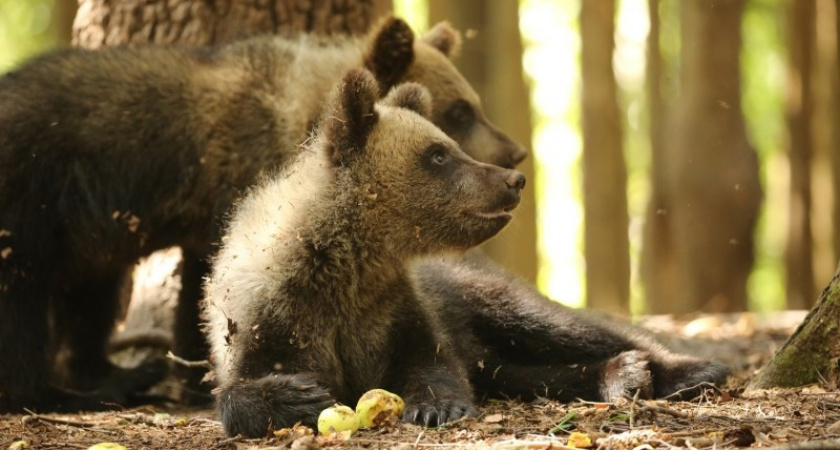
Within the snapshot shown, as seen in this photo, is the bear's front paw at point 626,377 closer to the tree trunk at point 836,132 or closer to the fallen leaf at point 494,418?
the fallen leaf at point 494,418

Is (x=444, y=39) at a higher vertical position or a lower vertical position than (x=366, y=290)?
higher

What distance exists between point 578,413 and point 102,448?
6.81 ft

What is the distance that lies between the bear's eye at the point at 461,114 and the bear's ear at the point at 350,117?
2586mm

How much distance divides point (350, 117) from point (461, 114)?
2788 mm

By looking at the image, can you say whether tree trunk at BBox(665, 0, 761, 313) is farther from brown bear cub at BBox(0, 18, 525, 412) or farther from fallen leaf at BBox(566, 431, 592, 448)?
fallen leaf at BBox(566, 431, 592, 448)

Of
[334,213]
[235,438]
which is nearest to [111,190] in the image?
[334,213]

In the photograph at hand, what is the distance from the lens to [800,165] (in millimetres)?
16125

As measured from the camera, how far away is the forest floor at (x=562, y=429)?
409 cm

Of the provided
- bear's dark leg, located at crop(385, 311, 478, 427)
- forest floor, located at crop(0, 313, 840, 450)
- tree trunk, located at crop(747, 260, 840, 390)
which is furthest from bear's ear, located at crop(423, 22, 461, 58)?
tree trunk, located at crop(747, 260, 840, 390)

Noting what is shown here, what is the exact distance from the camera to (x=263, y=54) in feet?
24.6

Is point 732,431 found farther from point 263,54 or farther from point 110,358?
point 110,358

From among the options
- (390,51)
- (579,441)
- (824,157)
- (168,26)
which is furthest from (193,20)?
(824,157)

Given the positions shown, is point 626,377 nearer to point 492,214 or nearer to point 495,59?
point 492,214

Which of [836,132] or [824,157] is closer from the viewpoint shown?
[836,132]
